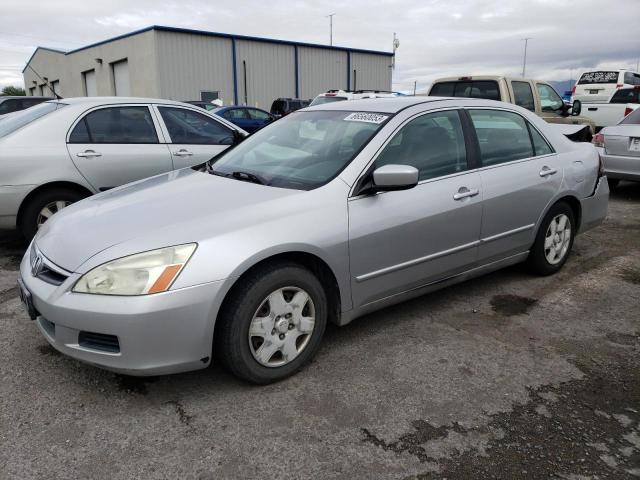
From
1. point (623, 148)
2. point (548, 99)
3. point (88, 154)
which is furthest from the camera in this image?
point (548, 99)

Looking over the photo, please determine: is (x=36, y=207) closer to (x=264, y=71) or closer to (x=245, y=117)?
(x=245, y=117)

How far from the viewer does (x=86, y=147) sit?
5.25 m

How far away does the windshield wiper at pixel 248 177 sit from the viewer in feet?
11.0

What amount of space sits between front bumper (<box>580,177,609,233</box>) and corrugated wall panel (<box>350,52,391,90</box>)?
30.5m

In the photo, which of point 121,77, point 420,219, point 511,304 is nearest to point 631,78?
point 511,304

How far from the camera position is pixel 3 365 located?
3.16 metres

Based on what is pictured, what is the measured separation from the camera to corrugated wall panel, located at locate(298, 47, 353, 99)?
31.6m

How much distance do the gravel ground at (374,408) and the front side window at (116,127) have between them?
6.89ft

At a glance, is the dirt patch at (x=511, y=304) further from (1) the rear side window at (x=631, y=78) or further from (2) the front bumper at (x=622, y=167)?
(1) the rear side window at (x=631, y=78)

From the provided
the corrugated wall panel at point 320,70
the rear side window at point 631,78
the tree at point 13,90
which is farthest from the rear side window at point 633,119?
the tree at point 13,90

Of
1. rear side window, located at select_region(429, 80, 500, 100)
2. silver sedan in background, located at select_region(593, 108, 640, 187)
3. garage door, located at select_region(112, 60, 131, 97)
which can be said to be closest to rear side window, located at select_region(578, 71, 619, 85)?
rear side window, located at select_region(429, 80, 500, 100)

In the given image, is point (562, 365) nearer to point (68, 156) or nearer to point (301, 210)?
point (301, 210)

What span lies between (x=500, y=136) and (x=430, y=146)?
2.57 feet

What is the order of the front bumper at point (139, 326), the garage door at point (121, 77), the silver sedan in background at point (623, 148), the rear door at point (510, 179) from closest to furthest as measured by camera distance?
the front bumper at point (139, 326) < the rear door at point (510, 179) < the silver sedan in background at point (623, 148) < the garage door at point (121, 77)
